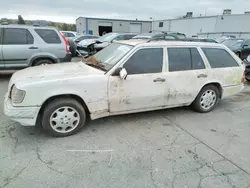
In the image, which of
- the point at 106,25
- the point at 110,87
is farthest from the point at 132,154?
the point at 106,25

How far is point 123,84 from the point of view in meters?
3.35

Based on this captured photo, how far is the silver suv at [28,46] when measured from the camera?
19.9 feet

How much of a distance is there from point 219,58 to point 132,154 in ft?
10.0

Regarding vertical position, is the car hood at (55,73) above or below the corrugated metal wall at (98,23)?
below

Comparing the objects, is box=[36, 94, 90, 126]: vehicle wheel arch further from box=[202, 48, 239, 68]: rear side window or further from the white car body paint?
box=[202, 48, 239, 68]: rear side window

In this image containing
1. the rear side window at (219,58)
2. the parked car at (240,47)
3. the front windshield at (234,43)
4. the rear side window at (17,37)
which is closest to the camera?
the rear side window at (219,58)

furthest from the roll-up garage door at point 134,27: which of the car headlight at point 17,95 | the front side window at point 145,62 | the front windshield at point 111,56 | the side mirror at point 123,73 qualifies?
the car headlight at point 17,95

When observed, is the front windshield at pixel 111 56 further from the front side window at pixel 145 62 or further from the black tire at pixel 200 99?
the black tire at pixel 200 99

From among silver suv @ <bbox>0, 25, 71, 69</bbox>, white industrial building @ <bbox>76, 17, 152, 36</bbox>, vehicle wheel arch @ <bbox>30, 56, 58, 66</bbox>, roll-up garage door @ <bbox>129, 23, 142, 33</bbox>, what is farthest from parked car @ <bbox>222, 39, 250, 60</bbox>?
roll-up garage door @ <bbox>129, 23, 142, 33</bbox>

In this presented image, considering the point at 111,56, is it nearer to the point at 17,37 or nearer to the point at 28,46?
the point at 28,46

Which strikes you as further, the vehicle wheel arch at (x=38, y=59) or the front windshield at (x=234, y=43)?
the front windshield at (x=234, y=43)

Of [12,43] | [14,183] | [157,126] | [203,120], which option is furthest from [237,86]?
[12,43]

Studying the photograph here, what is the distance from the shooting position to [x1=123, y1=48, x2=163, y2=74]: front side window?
3.45m

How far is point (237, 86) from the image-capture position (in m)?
4.60
